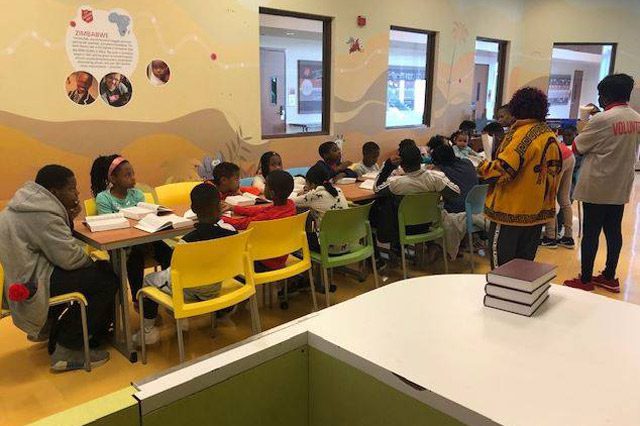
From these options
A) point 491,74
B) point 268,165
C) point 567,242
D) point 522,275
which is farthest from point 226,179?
point 491,74

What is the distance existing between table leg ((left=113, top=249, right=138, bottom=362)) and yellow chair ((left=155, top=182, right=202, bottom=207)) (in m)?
1.00

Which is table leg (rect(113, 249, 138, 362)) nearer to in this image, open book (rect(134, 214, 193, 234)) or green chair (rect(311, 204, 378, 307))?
open book (rect(134, 214, 193, 234))

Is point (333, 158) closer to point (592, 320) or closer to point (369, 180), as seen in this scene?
point (369, 180)

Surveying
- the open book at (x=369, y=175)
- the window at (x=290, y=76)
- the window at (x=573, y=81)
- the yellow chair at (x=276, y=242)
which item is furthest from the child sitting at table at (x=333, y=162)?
the window at (x=573, y=81)

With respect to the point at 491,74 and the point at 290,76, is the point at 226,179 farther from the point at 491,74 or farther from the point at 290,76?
the point at 491,74

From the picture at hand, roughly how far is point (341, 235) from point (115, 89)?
2.39 metres

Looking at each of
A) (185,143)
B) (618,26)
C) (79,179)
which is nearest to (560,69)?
(618,26)

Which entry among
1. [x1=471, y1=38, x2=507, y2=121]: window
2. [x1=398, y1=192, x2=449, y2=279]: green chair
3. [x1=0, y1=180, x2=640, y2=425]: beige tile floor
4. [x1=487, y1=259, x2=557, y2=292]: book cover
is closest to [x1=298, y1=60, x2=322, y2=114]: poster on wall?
[x1=471, y1=38, x2=507, y2=121]: window

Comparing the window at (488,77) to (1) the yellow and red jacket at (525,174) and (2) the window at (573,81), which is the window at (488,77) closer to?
(2) the window at (573,81)

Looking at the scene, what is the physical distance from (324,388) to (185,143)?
3920 mm

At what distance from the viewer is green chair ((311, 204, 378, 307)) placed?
3291 millimetres

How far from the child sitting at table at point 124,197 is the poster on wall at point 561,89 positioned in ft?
36.3

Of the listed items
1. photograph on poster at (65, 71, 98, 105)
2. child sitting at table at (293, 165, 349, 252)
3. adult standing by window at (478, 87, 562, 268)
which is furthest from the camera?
photograph on poster at (65, 71, 98, 105)

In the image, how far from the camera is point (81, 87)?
4.06 m
